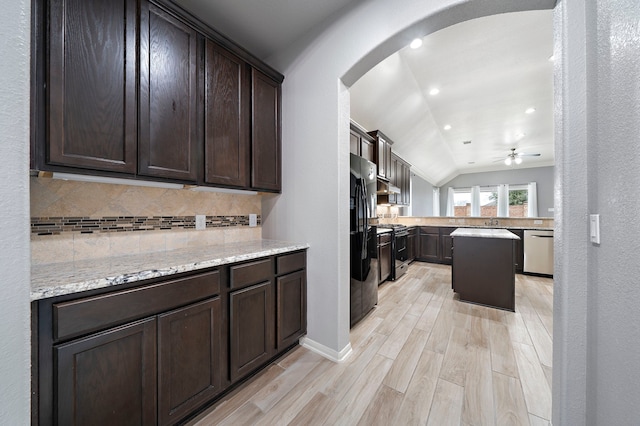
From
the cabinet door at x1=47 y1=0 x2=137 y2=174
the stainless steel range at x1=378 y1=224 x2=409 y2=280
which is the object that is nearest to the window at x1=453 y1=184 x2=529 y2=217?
the stainless steel range at x1=378 y1=224 x2=409 y2=280

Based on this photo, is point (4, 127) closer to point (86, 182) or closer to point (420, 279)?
point (86, 182)

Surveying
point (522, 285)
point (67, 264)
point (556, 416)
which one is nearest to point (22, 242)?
point (67, 264)

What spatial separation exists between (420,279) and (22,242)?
15.2 ft

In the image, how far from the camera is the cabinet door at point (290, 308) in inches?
72.4

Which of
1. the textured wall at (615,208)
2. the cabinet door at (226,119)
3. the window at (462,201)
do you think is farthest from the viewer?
the window at (462,201)

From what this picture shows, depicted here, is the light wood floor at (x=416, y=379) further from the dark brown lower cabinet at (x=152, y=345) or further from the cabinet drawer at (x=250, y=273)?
the cabinet drawer at (x=250, y=273)

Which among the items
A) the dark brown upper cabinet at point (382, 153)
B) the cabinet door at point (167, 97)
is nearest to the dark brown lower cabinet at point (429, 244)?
the dark brown upper cabinet at point (382, 153)

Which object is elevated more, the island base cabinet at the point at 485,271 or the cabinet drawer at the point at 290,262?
the cabinet drawer at the point at 290,262

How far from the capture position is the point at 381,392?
1573 millimetres

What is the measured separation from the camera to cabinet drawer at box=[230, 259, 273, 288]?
1.53 meters

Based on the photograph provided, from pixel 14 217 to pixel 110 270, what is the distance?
2.15ft

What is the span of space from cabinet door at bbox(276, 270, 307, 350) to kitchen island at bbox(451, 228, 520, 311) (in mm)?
2388

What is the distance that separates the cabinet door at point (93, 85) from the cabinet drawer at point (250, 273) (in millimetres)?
874

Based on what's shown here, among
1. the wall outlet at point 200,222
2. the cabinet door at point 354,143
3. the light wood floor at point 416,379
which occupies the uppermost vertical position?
the cabinet door at point 354,143
